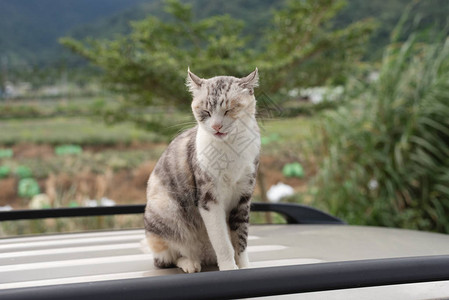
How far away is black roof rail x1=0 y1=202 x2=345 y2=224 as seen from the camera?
4.23 ft

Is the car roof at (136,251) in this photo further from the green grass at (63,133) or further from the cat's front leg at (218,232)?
the green grass at (63,133)

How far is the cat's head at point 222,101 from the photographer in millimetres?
824

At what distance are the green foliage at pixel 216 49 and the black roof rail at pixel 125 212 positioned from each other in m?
1.44

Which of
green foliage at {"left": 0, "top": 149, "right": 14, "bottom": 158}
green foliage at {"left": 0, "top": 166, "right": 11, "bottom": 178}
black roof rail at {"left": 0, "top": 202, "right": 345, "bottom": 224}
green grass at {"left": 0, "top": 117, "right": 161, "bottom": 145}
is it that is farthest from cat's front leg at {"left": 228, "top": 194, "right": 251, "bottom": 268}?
green foliage at {"left": 0, "top": 149, "right": 14, "bottom": 158}

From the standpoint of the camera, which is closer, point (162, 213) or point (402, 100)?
point (162, 213)

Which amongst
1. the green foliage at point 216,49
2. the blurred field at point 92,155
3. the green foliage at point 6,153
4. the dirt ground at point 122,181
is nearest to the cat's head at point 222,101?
the green foliage at point 216,49

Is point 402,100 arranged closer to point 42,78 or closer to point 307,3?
point 307,3

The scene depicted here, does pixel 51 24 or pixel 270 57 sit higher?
pixel 51 24

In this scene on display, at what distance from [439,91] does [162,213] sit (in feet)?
8.10

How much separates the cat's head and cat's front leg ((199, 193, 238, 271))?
15 cm

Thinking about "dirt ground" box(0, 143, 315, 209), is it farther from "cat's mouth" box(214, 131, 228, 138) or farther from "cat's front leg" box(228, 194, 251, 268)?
"cat's mouth" box(214, 131, 228, 138)

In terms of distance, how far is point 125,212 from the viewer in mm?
1329

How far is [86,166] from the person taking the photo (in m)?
5.98

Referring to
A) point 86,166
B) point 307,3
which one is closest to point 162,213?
point 307,3
